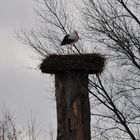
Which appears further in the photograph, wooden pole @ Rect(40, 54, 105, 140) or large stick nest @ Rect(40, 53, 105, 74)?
large stick nest @ Rect(40, 53, 105, 74)

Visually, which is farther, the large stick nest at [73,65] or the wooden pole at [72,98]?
the large stick nest at [73,65]

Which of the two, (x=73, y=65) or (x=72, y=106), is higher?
(x=73, y=65)

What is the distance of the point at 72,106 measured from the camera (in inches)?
190

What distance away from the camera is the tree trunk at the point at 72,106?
475cm

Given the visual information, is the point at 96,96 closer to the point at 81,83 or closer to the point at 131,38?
the point at 131,38

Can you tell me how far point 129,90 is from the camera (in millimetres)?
12664

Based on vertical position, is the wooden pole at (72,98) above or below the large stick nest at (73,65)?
below

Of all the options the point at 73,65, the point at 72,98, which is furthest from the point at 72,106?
the point at 73,65

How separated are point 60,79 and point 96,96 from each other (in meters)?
7.88

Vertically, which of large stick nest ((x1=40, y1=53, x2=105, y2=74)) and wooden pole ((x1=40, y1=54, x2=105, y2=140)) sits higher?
large stick nest ((x1=40, y1=53, x2=105, y2=74))

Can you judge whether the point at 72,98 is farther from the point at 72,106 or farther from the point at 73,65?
the point at 73,65

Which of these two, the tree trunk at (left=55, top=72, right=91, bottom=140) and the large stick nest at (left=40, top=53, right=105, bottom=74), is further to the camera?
the large stick nest at (left=40, top=53, right=105, bottom=74)

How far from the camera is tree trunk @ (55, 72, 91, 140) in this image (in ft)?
15.6

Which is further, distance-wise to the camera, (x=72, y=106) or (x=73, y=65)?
(x=73, y=65)
